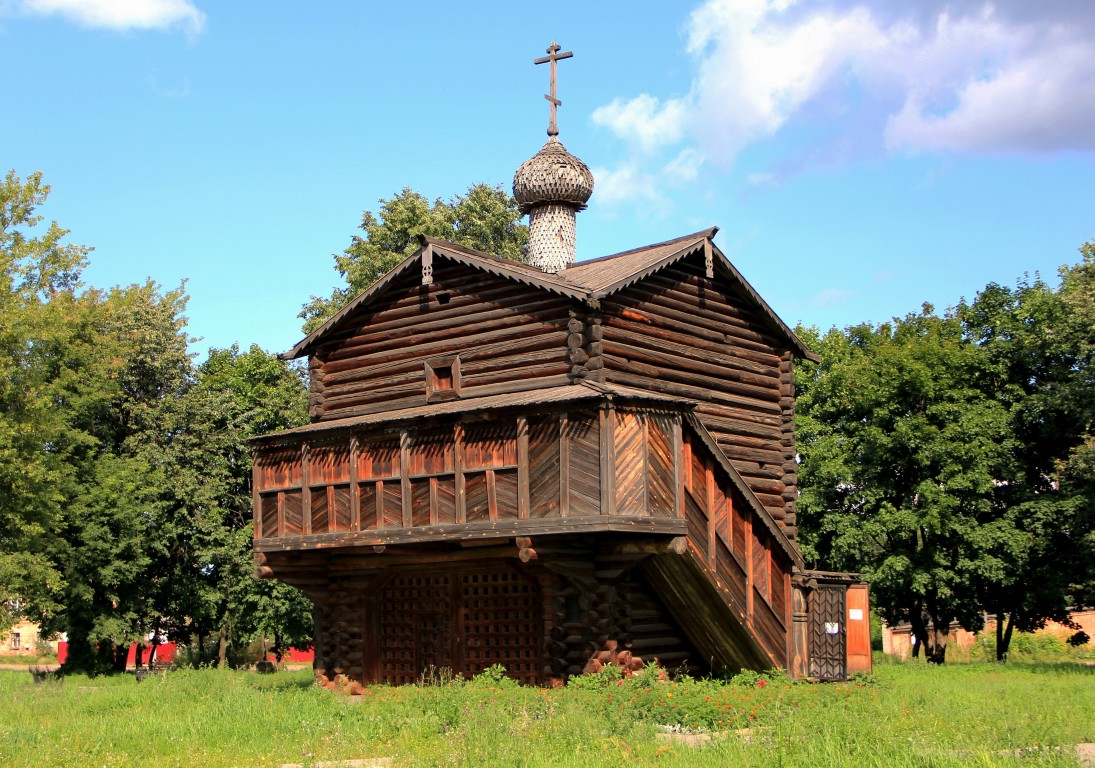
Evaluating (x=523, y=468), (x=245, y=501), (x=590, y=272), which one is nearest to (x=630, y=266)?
(x=590, y=272)

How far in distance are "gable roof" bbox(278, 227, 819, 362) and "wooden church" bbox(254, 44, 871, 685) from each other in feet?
0.21

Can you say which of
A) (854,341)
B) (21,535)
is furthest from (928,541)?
(21,535)

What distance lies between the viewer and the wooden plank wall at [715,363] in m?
20.8

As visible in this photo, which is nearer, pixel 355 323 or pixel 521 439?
pixel 521 439

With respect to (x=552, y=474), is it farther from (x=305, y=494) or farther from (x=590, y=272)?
(x=590, y=272)

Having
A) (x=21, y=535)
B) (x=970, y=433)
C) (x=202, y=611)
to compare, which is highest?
(x=970, y=433)

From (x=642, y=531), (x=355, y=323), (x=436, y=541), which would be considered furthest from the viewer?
(x=355, y=323)

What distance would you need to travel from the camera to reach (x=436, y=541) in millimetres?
18938

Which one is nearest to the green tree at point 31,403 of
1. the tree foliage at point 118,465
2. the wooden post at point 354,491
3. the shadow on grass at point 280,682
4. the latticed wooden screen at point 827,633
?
the tree foliage at point 118,465

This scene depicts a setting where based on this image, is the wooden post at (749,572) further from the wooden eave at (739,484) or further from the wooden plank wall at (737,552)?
the wooden eave at (739,484)

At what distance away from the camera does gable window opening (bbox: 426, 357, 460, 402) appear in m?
22.0

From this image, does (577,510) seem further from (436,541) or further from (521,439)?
(436,541)

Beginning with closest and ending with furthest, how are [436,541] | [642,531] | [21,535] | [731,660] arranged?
[642,531] → [436,541] → [731,660] → [21,535]

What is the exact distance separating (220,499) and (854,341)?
21.4 m
